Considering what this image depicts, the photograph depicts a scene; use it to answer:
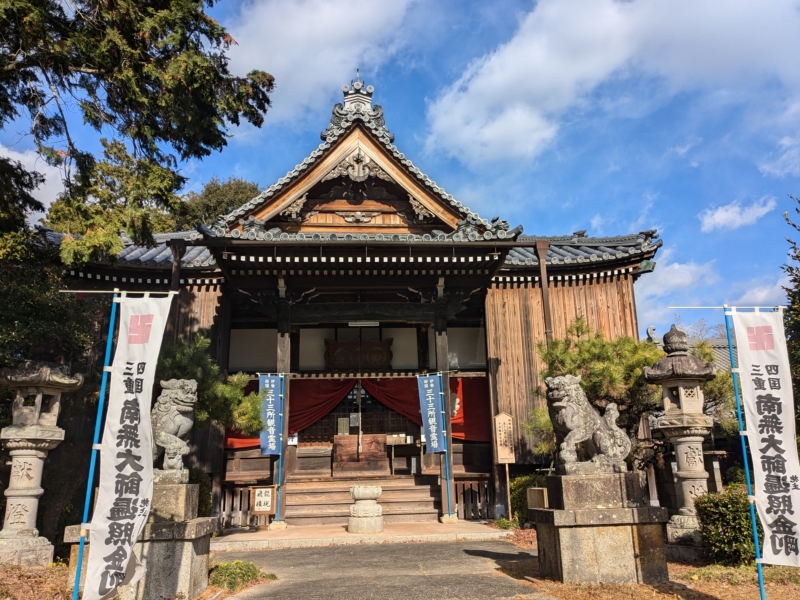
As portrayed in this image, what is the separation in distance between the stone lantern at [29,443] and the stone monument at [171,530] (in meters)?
2.12

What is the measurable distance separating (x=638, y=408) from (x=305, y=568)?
6546mm

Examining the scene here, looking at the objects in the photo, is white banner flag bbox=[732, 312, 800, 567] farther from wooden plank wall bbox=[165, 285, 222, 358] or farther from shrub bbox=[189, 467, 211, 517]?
wooden plank wall bbox=[165, 285, 222, 358]

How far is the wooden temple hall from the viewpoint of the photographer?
41.8 ft

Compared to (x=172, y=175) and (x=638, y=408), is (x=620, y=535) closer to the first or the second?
(x=638, y=408)

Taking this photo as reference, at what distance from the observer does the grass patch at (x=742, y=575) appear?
251 inches

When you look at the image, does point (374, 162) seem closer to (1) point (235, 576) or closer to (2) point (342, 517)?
(2) point (342, 517)

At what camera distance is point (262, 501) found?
11.6m

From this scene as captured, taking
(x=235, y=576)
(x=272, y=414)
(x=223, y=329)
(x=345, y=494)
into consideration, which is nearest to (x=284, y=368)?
(x=272, y=414)

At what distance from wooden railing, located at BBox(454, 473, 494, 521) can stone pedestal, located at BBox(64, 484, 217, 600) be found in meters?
8.74

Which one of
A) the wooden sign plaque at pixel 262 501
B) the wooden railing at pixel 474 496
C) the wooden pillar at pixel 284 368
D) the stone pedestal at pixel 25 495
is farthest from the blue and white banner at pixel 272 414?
the wooden railing at pixel 474 496

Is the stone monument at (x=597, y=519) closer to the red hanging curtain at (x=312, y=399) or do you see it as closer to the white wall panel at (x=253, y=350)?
the red hanging curtain at (x=312, y=399)

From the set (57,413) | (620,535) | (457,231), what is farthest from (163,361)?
(620,535)

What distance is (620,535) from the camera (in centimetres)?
611

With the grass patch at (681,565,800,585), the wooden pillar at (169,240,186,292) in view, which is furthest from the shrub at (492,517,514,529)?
the wooden pillar at (169,240,186,292)
